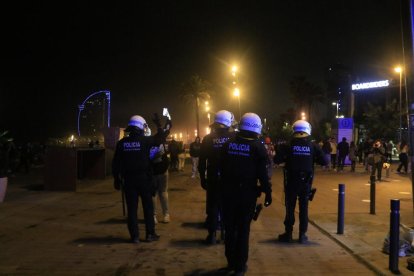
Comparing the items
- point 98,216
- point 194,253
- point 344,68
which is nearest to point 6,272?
point 194,253

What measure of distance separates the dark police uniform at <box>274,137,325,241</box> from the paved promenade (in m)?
0.51

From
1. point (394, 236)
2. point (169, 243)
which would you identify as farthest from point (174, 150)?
point (394, 236)

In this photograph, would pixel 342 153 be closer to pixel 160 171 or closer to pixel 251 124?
pixel 160 171

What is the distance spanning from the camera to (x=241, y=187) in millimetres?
6289

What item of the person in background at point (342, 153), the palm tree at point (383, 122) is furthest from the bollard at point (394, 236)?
the palm tree at point (383, 122)

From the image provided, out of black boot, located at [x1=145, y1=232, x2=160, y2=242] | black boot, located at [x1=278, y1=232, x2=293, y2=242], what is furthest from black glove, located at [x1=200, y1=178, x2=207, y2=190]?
black boot, located at [x1=278, y1=232, x2=293, y2=242]

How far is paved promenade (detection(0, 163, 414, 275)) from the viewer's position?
22.9ft

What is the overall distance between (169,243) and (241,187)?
2.65 m

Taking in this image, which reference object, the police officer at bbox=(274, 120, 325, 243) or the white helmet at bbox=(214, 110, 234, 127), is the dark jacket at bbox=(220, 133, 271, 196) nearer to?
the white helmet at bbox=(214, 110, 234, 127)

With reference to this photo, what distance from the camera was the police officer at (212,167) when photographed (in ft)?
27.1

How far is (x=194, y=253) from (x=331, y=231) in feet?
10.4

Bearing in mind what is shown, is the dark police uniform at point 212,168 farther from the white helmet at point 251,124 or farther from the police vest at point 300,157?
the white helmet at point 251,124

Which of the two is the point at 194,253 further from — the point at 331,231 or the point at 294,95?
the point at 294,95

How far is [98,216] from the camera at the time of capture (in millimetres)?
11477
